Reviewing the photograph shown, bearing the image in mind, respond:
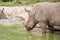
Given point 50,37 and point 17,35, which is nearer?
point 50,37

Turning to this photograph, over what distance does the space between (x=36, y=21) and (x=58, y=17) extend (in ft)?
3.59

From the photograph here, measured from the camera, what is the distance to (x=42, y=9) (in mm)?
12039

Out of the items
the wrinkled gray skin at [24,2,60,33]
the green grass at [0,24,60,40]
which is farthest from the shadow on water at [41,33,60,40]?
the wrinkled gray skin at [24,2,60,33]

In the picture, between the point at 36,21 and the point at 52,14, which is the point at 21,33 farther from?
the point at 52,14

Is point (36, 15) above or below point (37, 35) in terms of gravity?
above

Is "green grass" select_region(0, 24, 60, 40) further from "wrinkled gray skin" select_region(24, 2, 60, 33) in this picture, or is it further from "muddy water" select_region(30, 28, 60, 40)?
"wrinkled gray skin" select_region(24, 2, 60, 33)

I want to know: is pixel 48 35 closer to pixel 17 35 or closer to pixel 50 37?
pixel 50 37

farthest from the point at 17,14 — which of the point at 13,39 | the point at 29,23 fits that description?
the point at 13,39

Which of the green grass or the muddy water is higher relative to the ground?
the green grass

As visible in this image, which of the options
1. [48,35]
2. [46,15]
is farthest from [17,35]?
[46,15]

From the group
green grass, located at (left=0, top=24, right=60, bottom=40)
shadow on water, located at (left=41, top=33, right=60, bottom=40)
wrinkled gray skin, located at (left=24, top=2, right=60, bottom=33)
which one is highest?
wrinkled gray skin, located at (left=24, top=2, right=60, bottom=33)

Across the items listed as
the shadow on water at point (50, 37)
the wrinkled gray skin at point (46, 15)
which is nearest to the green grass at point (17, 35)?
the shadow on water at point (50, 37)

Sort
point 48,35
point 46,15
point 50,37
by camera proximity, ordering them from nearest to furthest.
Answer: point 50,37, point 48,35, point 46,15

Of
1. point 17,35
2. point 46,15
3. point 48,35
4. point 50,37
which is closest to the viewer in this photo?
point 50,37
